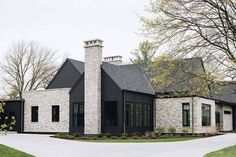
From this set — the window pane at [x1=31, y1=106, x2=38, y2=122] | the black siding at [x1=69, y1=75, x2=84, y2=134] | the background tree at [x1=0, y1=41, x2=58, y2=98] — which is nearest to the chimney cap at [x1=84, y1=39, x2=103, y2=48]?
the black siding at [x1=69, y1=75, x2=84, y2=134]

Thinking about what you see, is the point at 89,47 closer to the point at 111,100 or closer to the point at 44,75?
the point at 111,100

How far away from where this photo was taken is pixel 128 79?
103 feet

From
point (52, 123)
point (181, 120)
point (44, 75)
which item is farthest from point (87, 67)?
point (44, 75)

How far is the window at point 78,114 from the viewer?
30359mm

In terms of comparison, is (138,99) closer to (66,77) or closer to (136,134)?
(136,134)

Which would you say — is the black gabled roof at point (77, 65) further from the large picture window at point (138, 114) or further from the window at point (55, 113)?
the large picture window at point (138, 114)

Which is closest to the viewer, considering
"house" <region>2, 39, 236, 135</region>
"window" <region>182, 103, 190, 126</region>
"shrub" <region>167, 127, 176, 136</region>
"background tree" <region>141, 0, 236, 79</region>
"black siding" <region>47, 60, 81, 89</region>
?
"background tree" <region>141, 0, 236, 79</region>

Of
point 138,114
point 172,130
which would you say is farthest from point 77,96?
point 172,130

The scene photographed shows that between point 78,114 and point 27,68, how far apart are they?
971 inches

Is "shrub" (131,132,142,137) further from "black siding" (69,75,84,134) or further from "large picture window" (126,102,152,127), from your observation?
"black siding" (69,75,84,134)

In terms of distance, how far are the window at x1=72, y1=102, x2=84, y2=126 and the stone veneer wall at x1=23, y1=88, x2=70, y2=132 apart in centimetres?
152

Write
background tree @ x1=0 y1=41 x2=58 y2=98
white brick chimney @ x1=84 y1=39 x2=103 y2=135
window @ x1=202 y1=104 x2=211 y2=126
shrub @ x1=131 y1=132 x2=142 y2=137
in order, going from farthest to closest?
background tree @ x1=0 y1=41 x2=58 y2=98 < window @ x1=202 y1=104 x2=211 y2=126 < white brick chimney @ x1=84 y1=39 x2=103 y2=135 < shrub @ x1=131 y1=132 x2=142 y2=137

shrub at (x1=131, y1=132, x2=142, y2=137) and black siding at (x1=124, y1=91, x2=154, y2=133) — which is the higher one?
black siding at (x1=124, y1=91, x2=154, y2=133)

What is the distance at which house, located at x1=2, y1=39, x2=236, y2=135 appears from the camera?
29.1m
